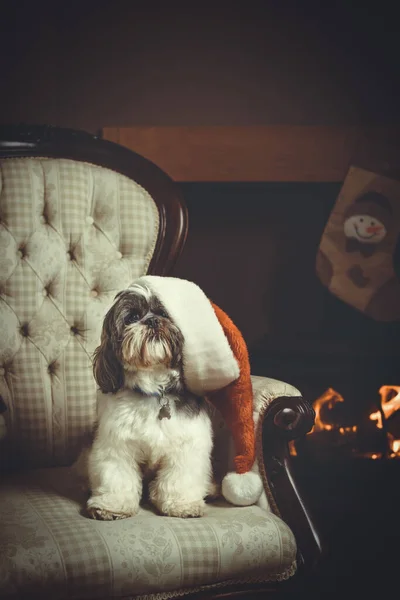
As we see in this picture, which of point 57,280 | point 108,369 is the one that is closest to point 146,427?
point 108,369

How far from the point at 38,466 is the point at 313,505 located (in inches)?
52.3

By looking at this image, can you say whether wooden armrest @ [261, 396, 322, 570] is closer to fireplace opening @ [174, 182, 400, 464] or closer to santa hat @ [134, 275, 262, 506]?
santa hat @ [134, 275, 262, 506]

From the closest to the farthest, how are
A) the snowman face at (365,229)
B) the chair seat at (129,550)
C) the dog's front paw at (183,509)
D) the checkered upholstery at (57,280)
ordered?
the chair seat at (129,550), the dog's front paw at (183,509), the checkered upholstery at (57,280), the snowman face at (365,229)

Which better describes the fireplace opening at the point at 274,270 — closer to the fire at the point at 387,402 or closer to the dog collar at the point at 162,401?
the fire at the point at 387,402

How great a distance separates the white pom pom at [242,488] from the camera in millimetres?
1436

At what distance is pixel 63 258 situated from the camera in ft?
5.94

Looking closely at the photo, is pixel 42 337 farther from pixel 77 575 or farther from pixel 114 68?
pixel 114 68

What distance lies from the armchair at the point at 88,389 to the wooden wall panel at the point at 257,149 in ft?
2.34

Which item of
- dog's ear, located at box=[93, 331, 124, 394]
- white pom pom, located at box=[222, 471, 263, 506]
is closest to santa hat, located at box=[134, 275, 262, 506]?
white pom pom, located at box=[222, 471, 263, 506]

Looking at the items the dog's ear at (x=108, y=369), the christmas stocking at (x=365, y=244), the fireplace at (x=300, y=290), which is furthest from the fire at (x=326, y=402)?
the dog's ear at (x=108, y=369)

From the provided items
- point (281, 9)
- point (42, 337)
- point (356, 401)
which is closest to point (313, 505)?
point (356, 401)

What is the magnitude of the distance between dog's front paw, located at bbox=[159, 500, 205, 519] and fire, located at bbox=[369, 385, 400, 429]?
1.45m

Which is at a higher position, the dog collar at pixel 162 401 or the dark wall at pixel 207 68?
the dark wall at pixel 207 68

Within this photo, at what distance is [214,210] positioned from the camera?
9.09ft
